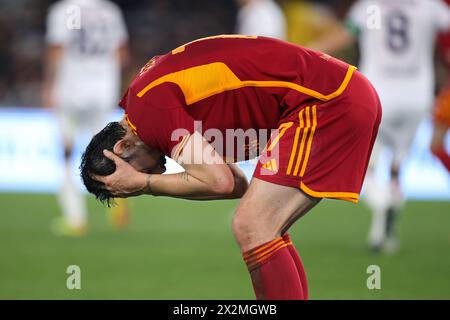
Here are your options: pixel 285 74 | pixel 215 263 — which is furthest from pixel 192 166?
pixel 215 263

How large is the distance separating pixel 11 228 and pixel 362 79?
5.73 metres

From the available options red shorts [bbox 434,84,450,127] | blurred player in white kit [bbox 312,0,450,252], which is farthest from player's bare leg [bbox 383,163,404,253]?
red shorts [bbox 434,84,450,127]

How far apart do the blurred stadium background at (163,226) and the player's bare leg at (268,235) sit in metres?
1.92

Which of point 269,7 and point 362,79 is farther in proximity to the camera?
point 269,7

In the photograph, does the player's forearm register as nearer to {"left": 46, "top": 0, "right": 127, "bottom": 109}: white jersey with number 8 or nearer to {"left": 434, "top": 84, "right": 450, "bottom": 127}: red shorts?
{"left": 434, "top": 84, "right": 450, "bottom": 127}: red shorts

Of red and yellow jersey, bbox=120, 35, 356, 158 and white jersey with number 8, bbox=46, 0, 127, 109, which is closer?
red and yellow jersey, bbox=120, 35, 356, 158

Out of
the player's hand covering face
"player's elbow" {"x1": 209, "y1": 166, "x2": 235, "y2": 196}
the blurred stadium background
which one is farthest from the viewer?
the blurred stadium background

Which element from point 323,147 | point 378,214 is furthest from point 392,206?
point 323,147

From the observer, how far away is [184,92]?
14.1 feet

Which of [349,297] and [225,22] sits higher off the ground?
[225,22]

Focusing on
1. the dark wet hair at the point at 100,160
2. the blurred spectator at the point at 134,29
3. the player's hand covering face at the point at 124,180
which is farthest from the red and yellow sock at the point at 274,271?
the blurred spectator at the point at 134,29

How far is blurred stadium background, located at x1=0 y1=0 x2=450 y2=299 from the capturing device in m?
A: 6.71

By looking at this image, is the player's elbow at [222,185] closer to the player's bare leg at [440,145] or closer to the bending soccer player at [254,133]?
the bending soccer player at [254,133]

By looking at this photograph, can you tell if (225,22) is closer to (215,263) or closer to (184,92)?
(215,263)
